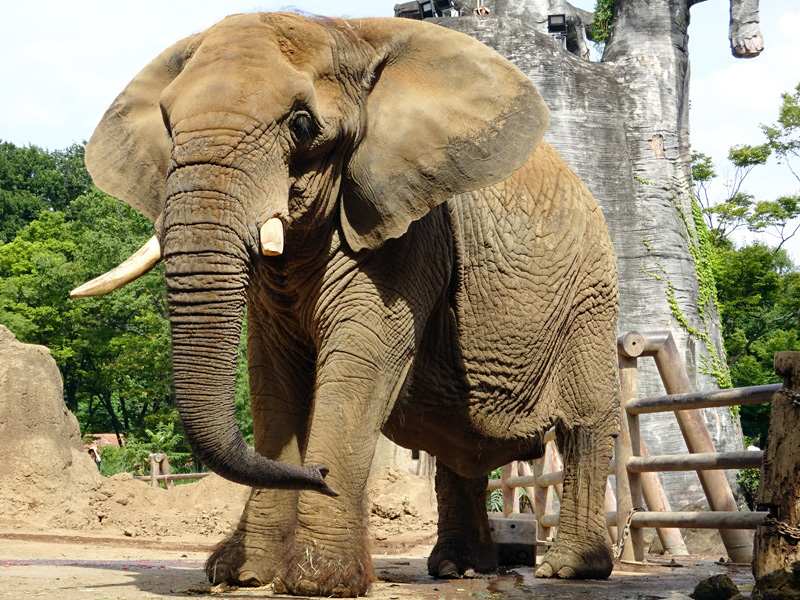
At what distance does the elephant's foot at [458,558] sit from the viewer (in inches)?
260

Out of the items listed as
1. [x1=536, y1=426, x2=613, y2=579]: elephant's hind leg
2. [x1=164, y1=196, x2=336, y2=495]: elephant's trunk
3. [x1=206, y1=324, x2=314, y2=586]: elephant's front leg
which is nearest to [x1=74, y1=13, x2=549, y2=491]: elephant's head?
[x1=164, y1=196, x2=336, y2=495]: elephant's trunk

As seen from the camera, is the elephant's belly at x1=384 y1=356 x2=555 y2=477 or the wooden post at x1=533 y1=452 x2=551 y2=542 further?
the wooden post at x1=533 y1=452 x2=551 y2=542

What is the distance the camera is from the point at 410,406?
5770 mm

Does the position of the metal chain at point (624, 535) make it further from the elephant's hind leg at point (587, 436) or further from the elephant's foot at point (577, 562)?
the elephant's foot at point (577, 562)

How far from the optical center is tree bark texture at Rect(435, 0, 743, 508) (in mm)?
21031

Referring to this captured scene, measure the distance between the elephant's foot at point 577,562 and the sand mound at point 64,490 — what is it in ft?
17.4

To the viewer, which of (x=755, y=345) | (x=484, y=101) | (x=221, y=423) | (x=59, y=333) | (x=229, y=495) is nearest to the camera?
(x=221, y=423)

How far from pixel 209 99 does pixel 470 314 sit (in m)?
2.23

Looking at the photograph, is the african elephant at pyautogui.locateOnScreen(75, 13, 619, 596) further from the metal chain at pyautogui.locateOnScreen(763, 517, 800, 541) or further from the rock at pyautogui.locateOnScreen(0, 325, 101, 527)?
the rock at pyautogui.locateOnScreen(0, 325, 101, 527)

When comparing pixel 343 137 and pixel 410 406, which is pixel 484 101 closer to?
pixel 343 137

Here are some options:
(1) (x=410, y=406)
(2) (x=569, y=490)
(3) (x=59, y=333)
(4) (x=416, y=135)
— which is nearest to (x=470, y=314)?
(1) (x=410, y=406)

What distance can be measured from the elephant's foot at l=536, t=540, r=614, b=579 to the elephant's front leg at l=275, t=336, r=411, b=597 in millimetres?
2017

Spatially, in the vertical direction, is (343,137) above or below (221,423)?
above

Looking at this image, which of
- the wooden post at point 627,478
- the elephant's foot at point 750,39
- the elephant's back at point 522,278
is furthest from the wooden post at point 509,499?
the elephant's foot at point 750,39
